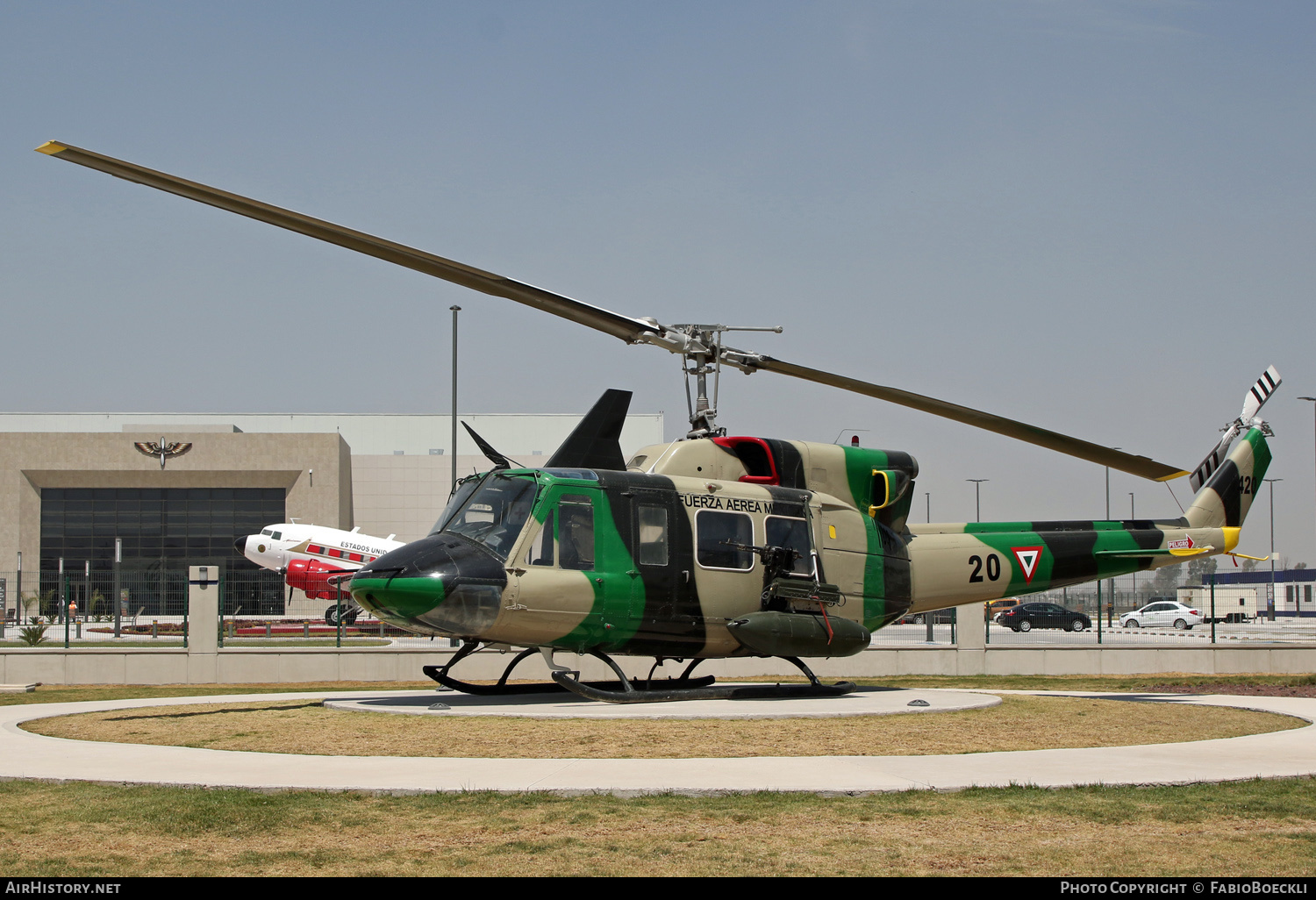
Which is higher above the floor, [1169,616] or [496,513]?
[496,513]

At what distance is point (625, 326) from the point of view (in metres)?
13.8

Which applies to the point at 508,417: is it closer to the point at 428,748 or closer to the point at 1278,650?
the point at 1278,650

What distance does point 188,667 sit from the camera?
24.2 meters

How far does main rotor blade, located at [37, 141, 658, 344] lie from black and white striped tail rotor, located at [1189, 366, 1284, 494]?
1142 centimetres

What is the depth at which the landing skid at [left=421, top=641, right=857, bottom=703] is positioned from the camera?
14719 mm

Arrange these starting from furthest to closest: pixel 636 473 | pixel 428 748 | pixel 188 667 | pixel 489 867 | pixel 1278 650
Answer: pixel 1278 650
pixel 188 667
pixel 636 473
pixel 428 748
pixel 489 867

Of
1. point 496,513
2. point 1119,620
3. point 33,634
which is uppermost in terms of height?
point 496,513

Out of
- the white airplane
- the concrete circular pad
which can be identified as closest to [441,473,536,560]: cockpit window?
the concrete circular pad

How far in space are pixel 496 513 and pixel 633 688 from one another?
3.30m

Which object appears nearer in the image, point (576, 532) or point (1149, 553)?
point (576, 532)

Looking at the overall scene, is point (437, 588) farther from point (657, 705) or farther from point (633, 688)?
point (633, 688)

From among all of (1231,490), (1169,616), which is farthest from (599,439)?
(1169,616)
